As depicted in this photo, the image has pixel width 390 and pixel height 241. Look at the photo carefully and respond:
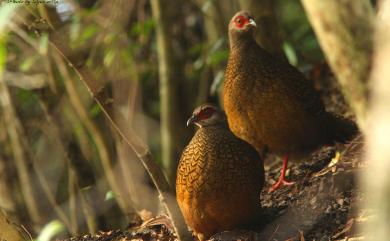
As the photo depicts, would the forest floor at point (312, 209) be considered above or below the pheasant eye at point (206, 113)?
below

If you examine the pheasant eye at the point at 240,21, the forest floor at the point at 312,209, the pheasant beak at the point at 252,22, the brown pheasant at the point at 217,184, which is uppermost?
the pheasant eye at the point at 240,21

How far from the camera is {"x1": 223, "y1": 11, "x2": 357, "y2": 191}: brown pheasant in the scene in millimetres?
4805

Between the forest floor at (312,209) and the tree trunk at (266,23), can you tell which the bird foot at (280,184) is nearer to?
the forest floor at (312,209)

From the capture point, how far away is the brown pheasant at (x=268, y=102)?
4805 mm

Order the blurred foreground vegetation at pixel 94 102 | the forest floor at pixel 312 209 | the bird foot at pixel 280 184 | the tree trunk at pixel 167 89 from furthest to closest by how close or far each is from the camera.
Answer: the tree trunk at pixel 167 89 → the blurred foreground vegetation at pixel 94 102 → the bird foot at pixel 280 184 → the forest floor at pixel 312 209

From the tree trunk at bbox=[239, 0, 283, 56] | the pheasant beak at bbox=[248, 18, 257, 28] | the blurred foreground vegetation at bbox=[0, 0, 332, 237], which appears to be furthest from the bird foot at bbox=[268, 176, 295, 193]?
the tree trunk at bbox=[239, 0, 283, 56]

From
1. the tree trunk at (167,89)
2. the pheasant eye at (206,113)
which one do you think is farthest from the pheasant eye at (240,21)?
the tree trunk at (167,89)

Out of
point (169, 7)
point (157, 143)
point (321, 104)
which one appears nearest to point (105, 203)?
point (321, 104)

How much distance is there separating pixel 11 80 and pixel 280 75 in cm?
294

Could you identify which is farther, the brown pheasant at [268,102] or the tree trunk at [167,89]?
the tree trunk at [167,89]

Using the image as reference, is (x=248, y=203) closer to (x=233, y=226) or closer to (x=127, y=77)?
(x=233, y=226)

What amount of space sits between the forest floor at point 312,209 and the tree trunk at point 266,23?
1.24 m

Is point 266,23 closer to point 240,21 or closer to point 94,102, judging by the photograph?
point 240,21

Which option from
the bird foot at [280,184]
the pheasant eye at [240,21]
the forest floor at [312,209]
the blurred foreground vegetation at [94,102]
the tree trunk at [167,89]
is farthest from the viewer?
the tree trunk at [167,89]
